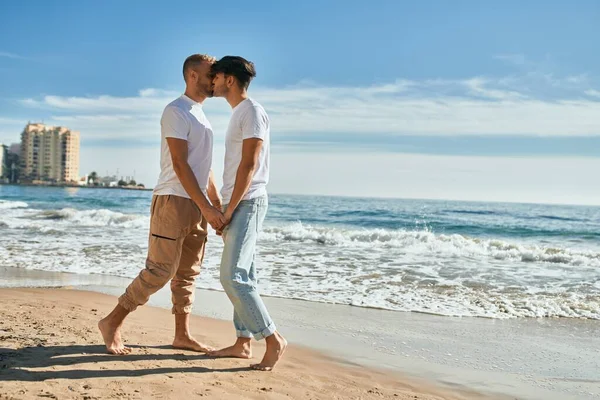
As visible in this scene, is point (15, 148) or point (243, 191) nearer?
point (243, 191)

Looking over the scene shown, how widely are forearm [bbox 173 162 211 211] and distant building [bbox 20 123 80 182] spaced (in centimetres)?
10974

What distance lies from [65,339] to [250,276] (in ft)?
4.51

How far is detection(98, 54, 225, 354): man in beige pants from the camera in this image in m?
3.55

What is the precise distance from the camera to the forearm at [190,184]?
3.51 m

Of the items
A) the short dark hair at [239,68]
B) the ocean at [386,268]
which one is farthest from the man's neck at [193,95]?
the ocean at [386,268]

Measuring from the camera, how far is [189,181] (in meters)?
3.51

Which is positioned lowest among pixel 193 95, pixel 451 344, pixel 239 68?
pixel 451 344

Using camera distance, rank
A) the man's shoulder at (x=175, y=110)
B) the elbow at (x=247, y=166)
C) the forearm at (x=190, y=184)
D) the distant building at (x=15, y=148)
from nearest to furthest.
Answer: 1. the elbow at (x=247, y=166)
2. the forearm at (x=190, y=184)
3. the man's shoulder at (x=175, y=110)
4. the distant building at (x=15, y=148)

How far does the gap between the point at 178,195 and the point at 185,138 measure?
14.1 inches

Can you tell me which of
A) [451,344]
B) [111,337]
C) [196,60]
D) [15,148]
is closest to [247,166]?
[196,60]

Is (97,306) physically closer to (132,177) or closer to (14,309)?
(14,309)

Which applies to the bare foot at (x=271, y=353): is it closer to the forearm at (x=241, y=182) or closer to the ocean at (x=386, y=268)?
the forearm at (x=241, y=182)

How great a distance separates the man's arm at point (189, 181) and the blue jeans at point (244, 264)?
100 mm

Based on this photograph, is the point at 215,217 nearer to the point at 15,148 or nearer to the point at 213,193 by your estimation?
the point at 213,193
